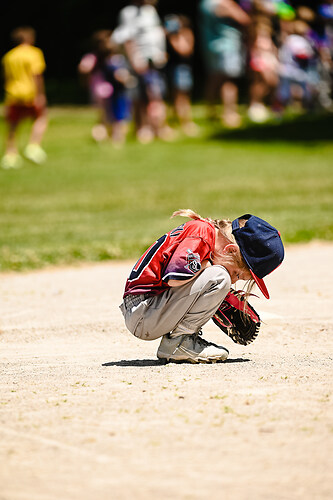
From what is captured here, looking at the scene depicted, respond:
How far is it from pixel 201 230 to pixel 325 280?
287 cm

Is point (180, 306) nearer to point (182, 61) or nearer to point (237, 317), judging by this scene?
point (237, 317)

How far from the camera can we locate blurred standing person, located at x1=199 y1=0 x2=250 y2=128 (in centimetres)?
1611

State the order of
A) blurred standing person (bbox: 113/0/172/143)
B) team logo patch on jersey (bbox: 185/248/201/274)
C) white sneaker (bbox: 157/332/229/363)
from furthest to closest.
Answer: blurred standing person (bbox: 113/0/172/143) → white sneaker (bbox: 157/332/229/363) → team logo patch on jersey (bbox: 185/248/201/274)

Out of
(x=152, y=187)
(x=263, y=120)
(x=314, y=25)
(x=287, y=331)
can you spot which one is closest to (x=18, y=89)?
(x=152, y=187)

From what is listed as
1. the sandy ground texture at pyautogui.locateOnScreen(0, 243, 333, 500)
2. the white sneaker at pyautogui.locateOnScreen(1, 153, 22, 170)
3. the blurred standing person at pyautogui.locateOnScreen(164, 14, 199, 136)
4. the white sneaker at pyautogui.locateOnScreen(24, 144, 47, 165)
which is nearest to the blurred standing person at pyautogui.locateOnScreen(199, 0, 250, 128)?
the blurred standing person at pyautogui.locateOnScreen(164, 14, 199, 136)

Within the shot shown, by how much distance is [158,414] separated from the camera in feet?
12.1

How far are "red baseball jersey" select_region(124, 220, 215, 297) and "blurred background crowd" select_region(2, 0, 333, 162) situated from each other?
1008 cm

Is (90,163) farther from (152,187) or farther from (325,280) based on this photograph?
(325,280)

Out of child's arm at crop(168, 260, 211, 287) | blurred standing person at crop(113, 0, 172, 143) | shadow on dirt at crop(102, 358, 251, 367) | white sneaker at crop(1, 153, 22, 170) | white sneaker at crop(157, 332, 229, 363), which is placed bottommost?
white sneaker at crop(1, 153, 22, 170)

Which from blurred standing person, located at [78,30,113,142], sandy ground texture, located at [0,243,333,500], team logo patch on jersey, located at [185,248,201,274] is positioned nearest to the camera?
sandy ground texture, located at [0,243,333,500]

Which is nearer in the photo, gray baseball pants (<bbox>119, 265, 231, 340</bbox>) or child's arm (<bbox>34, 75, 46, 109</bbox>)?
gray baseball pants (<bbox>119, 265, 231, 340</bbox>)

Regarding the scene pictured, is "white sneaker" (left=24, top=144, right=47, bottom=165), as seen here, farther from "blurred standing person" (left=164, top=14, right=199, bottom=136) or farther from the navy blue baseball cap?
the navy blue baseball cap

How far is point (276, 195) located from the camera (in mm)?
11719

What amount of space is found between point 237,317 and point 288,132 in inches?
509
